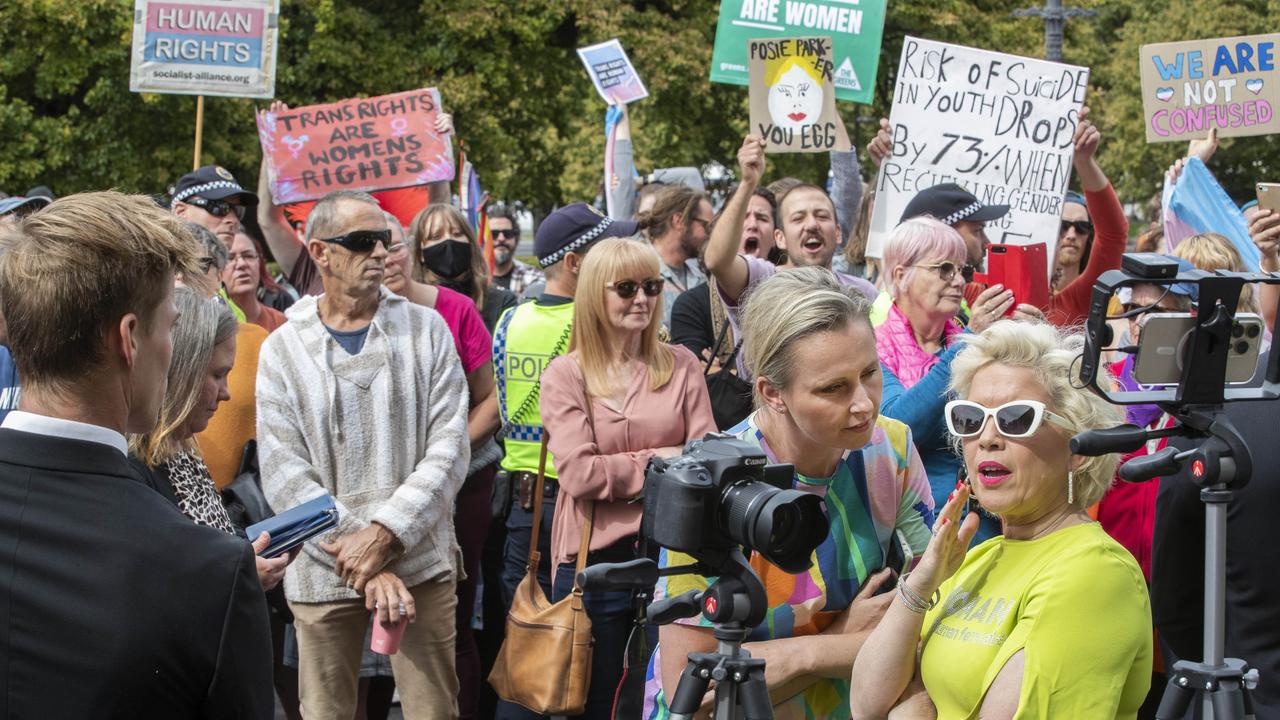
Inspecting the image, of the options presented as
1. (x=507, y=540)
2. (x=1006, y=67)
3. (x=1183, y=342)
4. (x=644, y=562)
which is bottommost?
(x=507, y=540)

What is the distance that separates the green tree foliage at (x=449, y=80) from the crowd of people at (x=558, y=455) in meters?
14.3

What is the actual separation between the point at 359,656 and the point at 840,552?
7.77ft

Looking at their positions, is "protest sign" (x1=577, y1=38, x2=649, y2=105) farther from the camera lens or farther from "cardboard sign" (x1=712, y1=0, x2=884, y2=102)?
the camera lens

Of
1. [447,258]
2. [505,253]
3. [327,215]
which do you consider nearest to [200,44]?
[447,258]

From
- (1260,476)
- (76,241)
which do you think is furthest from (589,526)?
(76,241)

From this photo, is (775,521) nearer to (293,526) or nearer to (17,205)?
(293,526)

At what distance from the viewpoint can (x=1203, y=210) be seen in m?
6.64

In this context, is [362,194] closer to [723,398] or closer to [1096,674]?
[723,398]

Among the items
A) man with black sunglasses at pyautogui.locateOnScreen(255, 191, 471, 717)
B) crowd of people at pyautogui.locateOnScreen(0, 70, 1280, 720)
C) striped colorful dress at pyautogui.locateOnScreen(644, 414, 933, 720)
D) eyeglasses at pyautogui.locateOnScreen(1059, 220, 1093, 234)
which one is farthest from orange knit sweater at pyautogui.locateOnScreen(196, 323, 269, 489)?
eyeglasses at pyautogui.locateOnScreen(1059, 220, 1093, 234)

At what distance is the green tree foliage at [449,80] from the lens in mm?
19641

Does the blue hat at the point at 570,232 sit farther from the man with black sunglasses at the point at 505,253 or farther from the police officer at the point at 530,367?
the man with black sunglasses at the point at 505,253

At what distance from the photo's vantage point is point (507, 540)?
5.40 m

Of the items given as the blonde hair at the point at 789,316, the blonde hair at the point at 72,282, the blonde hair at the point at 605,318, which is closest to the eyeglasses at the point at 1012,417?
the blonde hair at the point at 789,316

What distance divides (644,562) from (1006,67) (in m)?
5.15
